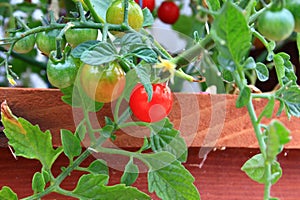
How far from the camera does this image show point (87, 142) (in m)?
0.44

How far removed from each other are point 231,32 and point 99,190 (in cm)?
17

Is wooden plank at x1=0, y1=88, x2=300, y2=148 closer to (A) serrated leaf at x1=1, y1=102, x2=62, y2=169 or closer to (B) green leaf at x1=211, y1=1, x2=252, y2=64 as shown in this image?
(A) serrated leaf at x1=1, y1=102, x2=62, y2=169

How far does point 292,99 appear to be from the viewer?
0.38 m

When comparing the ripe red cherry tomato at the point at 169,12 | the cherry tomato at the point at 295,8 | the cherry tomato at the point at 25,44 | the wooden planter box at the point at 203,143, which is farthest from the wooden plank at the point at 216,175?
the ripe red cherry tomato at the point at 169,12

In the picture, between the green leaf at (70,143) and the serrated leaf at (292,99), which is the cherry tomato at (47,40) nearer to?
the green leaf at (70,143)

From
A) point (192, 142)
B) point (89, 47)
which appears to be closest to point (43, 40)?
point (89, 47)

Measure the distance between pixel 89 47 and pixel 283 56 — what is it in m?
0.18

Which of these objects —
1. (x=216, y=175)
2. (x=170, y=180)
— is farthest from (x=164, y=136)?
(x=216, y=175)

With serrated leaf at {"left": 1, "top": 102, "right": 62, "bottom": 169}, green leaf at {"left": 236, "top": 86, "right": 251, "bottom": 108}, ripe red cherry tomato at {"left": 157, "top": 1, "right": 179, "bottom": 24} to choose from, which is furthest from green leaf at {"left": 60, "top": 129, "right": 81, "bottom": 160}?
ripe red cherry tomato at {"left": 157, "top": 1, "right": 179, "bottom": 24}

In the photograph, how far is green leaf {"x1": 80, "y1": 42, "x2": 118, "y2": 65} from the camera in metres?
0.32

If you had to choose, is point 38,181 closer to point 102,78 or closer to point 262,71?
point 102,78

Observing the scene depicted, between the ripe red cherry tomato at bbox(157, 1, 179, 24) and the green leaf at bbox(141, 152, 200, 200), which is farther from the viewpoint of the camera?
the ripe red cherry tomato at bbox(157, 1, 179, 24)

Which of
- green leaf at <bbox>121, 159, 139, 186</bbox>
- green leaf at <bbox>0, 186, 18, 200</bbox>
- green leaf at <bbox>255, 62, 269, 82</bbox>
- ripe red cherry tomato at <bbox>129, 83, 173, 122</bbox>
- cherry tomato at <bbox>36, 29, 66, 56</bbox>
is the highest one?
cherry tomato at <bbox>36, 29, 66, 56</bbox>

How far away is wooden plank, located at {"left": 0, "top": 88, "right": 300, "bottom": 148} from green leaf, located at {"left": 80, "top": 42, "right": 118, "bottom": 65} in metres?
0.10
